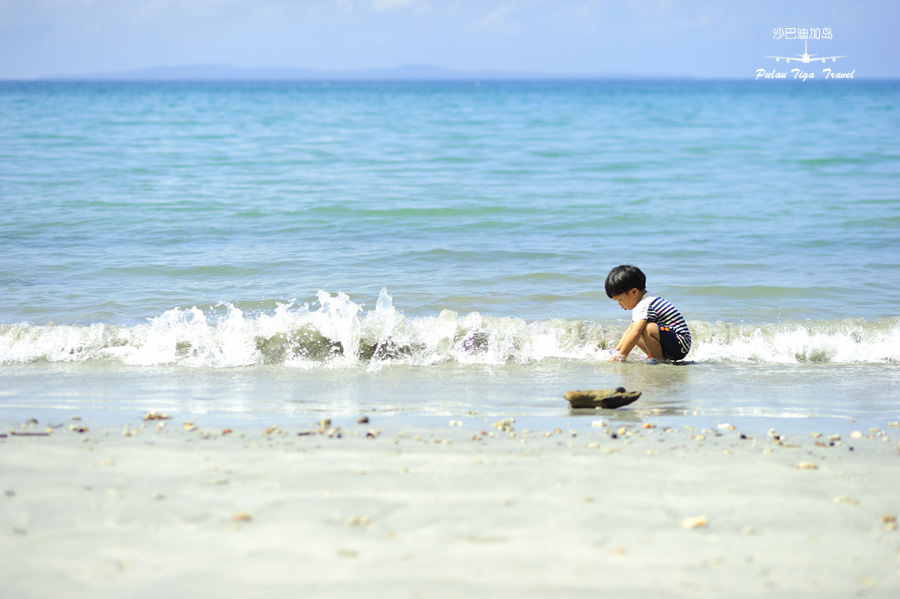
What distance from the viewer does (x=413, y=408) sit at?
4.95m

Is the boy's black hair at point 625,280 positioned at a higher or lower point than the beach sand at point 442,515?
higher

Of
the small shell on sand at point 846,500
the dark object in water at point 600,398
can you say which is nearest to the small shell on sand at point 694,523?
the small shell on sand at point 846,500

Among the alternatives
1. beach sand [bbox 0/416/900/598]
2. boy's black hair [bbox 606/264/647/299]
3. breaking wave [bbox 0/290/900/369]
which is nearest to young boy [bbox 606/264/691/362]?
boy's black hair [bbox 606/264/647/299]

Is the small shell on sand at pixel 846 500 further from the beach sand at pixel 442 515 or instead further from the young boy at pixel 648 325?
the young boy at pixel 648 325

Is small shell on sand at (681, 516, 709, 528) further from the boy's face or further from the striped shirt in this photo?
the boy's face

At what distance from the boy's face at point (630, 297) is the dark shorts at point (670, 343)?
31 cm

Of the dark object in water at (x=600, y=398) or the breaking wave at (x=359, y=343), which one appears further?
the breaking wave at (x=359, y=343)

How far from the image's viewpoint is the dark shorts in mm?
6426

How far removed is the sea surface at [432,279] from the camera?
5535 mm

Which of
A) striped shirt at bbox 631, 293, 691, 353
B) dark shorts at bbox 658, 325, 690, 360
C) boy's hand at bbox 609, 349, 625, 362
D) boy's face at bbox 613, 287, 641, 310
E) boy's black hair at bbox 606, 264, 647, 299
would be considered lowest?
boy's hand at bbox 609, 349, 625, 362

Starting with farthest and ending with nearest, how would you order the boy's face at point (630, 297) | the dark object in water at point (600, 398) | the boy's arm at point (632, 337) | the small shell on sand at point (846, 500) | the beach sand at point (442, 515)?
the boy's face at point (630, 297) → the boy's arm at point (632, 337) → the dark object in water at point (600, 398) → the small shell on sand at point (846, 500) → the beach sand at point (442, 515)

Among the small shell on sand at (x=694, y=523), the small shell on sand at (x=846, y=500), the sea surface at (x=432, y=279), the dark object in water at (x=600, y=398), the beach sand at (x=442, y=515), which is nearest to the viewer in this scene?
the beach sand at (x=442, y=515)

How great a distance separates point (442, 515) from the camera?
Answer: 10.1ft

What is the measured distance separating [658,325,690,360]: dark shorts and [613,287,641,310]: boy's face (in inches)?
12.3
